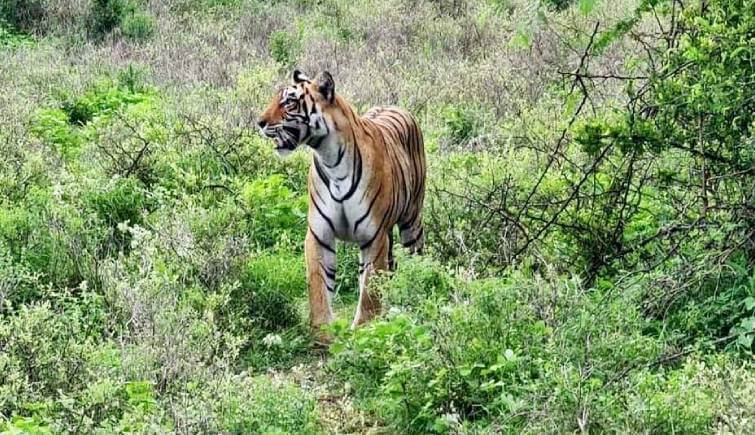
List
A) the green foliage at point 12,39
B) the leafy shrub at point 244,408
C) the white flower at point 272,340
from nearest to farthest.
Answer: the leafy shrub at point 244,408 → the white flower at point 272,340 → the green foliage at point 12,39

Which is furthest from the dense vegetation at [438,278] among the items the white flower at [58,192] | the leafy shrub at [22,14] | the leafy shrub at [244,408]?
the leafy shrub at [22,14]

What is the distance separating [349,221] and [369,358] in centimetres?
139

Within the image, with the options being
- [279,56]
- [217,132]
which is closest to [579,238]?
[217,132]

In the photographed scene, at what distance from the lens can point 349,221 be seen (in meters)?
6.79

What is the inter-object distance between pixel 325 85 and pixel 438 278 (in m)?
1.48

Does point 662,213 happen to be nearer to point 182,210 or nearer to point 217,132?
point 182,210

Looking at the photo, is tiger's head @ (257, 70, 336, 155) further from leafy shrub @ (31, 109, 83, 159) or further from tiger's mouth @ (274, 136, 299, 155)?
leafy shrub @ (31, 109, 83, 159)

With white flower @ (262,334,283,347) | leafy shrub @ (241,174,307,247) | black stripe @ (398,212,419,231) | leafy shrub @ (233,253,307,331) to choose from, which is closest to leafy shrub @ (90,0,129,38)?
leafy shrub @ (241,174,307,247)

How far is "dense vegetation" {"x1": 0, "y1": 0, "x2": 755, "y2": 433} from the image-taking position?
15.9 feet

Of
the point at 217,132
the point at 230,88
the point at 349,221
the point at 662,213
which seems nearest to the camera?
the point at 662,213

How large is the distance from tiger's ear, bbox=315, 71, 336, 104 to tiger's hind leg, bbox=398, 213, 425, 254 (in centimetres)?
124

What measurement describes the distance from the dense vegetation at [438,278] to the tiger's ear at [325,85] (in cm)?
106

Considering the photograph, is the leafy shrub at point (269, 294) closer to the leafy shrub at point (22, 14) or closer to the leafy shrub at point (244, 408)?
the leafy shrub at point (244, 408)

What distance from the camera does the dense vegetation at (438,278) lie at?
15.9ft
